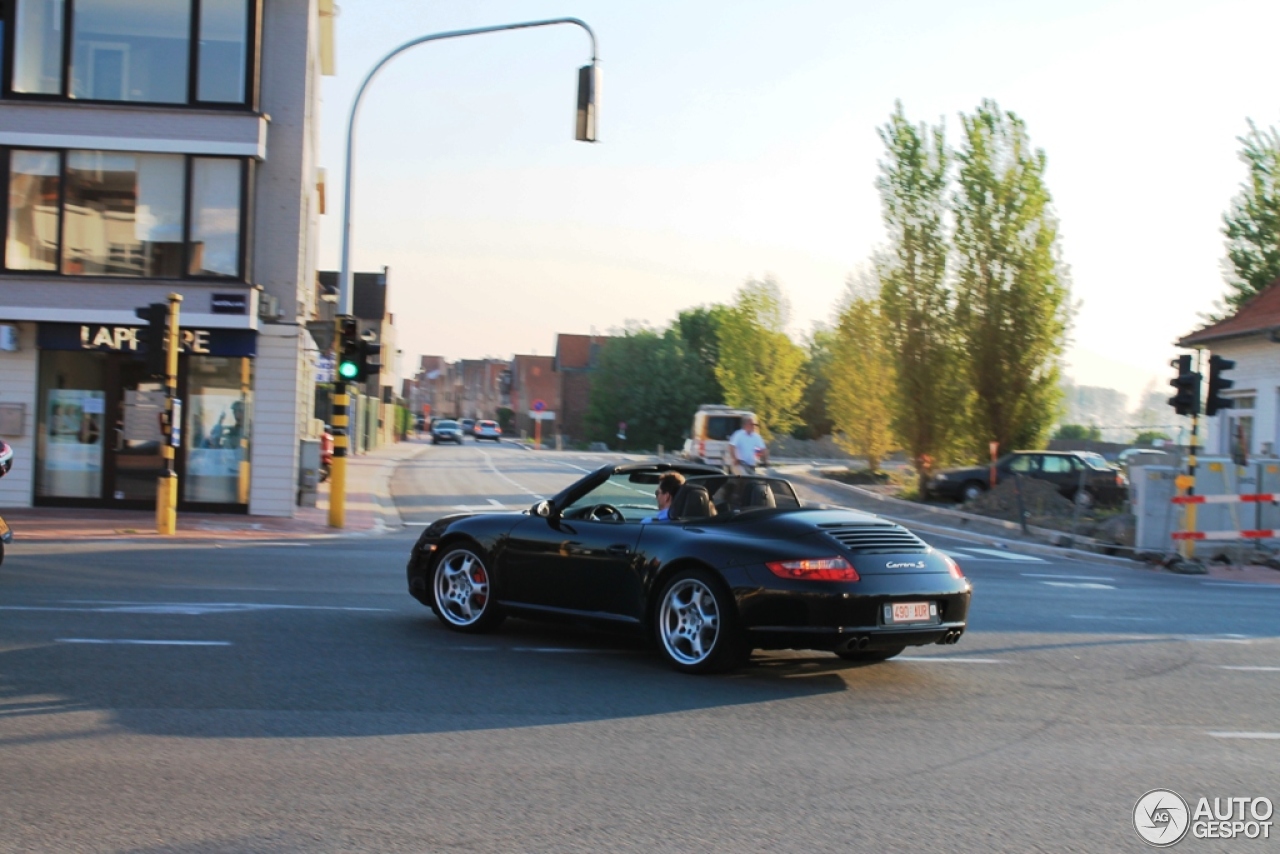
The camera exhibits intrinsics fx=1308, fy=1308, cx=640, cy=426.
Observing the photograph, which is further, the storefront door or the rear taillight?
the storefront door

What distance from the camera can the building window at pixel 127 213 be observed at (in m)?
21.2

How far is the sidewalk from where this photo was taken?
697 inches

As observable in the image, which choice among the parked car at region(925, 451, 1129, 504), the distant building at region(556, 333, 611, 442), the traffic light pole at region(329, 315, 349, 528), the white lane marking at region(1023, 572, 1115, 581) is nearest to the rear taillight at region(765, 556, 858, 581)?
the white lane marking at region(1023, 572, 1115, 581)

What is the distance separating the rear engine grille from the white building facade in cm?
1510

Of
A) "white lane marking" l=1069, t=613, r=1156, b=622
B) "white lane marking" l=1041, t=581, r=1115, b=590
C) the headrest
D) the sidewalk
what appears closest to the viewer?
the headrest

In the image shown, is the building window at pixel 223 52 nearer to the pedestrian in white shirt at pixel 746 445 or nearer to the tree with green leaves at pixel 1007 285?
the pedestrian in white shirt at pixel 746 445

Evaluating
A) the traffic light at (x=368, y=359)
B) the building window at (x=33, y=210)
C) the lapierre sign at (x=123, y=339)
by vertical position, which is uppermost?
the building window at (x=33, y=210)

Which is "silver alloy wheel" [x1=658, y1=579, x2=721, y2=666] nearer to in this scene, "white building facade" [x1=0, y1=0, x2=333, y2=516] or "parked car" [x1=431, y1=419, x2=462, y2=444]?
"white building facade" [x1=0, y1=0, x2=333, y2=516]

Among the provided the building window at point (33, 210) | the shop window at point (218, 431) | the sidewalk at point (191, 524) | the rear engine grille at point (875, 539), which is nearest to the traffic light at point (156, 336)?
the sidewalk at point (191, 524)

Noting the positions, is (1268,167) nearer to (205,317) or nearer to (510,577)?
(205,317)

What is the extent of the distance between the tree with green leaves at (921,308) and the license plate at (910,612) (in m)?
25.4

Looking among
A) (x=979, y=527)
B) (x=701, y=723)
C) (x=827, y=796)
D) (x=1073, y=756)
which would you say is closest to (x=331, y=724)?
(x=701, y=723)

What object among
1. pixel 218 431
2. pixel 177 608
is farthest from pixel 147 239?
pixel 177 608

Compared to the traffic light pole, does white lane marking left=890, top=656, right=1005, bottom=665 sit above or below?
below
